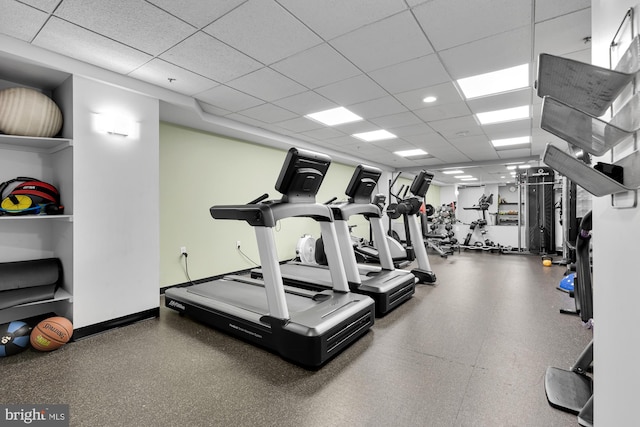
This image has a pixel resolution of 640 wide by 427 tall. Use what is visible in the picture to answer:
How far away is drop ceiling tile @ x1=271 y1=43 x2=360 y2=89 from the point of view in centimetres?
273

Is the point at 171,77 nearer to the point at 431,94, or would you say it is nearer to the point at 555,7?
the point at 431,94

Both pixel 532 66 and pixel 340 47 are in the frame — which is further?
pixel 532 66

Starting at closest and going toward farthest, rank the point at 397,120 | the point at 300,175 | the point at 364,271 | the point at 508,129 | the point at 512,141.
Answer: the point at 300,175 → the point at 364,271 → the point at 397,120 → the point at 508,129 → the point at 512,141

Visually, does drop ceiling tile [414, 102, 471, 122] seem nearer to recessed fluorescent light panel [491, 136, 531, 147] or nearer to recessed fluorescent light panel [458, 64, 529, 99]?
recessed fluorescent light panel [458, 64, 529, 99]

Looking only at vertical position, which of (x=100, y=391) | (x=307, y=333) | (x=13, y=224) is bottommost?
(x=100, y=391)

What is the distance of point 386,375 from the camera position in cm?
207

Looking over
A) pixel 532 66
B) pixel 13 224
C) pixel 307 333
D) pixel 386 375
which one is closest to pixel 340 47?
pixel 532 66

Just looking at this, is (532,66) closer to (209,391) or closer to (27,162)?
(209,391)

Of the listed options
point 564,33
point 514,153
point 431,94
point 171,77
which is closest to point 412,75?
point 431,94

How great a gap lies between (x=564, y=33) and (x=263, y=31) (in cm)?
240

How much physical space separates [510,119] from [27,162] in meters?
6.11

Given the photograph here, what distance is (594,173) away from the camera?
808 millimetres

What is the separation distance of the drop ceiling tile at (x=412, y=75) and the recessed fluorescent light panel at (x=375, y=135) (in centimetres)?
185

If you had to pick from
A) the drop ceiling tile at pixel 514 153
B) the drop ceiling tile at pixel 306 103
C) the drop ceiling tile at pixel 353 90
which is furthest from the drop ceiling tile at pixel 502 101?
the drop ceiling tile at pixel 514 153
